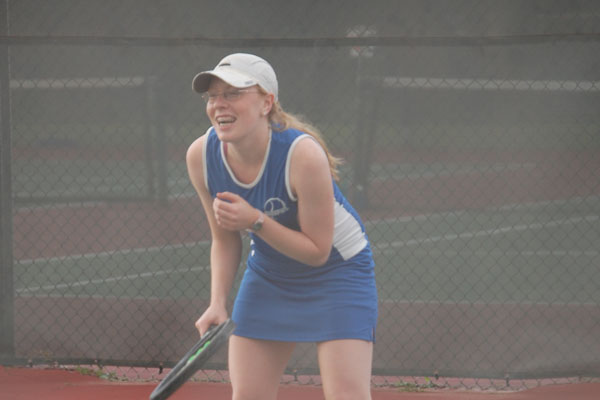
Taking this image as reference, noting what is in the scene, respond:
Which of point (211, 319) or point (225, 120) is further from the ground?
point (225, 120)

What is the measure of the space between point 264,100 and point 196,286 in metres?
5.67

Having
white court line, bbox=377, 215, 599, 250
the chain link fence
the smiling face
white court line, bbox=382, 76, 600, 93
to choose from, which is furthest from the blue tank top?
white court line, bbox=377, 215, 599, 250

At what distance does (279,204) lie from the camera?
293 centimetres

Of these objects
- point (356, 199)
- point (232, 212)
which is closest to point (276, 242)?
point (232, 212)

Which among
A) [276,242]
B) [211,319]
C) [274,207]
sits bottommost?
[211,319]

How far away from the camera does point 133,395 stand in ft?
16.6

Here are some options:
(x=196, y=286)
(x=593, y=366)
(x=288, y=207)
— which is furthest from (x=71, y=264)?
(x=288, y=207)

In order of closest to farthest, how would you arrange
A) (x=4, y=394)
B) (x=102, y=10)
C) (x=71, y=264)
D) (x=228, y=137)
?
1. (x=228, y=137)
2. (x=4, y=394)
3. (x=102, y=10)
4. (x=71, y=264)

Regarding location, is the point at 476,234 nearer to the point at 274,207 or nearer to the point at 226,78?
the point at 274,207

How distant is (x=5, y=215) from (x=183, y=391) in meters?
1.52

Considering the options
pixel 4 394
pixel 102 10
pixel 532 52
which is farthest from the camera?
pixel 532 52

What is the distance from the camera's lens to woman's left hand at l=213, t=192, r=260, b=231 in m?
2.64

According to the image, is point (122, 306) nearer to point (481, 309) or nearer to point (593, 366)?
point (481, 309)

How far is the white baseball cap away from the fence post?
2.74 meters
